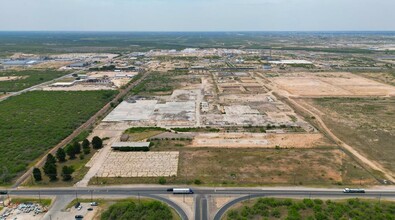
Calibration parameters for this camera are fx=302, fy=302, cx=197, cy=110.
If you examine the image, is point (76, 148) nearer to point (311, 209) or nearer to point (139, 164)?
point (139, 164)

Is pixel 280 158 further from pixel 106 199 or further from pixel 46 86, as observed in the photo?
pixel 46 86

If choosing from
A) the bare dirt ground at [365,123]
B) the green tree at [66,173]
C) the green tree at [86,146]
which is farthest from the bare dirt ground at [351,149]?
the green tree at [66,173]

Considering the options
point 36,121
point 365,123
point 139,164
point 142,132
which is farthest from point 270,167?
point 36,121

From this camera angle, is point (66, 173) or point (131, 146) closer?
point (66, 173)

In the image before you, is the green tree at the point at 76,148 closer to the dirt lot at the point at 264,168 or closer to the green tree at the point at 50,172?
the green tree at the point at 50,172

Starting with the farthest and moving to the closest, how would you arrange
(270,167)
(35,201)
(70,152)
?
(70,152)
(270,167)
(35,201)

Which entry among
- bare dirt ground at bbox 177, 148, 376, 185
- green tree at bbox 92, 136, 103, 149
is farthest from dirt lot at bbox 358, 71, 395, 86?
green tree at bbox 92, 136, 103, 149

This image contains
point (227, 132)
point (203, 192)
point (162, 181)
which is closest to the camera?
point (203, 192)
